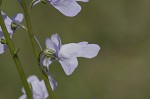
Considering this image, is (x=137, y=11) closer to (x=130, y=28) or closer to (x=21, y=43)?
(x=130, y=28)

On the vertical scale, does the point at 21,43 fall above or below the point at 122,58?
above

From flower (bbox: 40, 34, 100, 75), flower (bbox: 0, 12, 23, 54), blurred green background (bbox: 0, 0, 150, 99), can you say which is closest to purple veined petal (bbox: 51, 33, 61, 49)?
flower (bbox: 40, 34, 100, 75)

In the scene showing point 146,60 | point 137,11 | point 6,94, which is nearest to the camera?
point 6,94

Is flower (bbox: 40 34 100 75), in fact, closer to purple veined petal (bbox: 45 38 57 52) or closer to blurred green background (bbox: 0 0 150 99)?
purple veined petal (bbox: 45 38 57 52)

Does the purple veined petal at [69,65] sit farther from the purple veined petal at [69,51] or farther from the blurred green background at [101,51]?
the blurred green background at [101,51]

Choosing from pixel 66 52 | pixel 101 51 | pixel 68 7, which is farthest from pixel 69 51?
pixel 101 51

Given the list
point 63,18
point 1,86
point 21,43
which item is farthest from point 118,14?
point 1,86

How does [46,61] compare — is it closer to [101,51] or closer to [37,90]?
[37,90]
